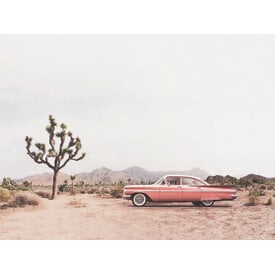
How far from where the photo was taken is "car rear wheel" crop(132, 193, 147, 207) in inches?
485

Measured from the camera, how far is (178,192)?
40.4ft

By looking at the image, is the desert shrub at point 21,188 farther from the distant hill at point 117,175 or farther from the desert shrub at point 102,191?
the desert shrub at point 102,191

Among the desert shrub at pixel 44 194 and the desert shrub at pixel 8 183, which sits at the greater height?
the desert shrub at pixel 8 183

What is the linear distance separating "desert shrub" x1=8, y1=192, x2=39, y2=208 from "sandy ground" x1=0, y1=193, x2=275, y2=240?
0.60ft

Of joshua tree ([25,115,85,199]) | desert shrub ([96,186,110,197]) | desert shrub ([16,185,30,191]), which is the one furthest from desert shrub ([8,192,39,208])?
desert shrub ([96,186,110,197])

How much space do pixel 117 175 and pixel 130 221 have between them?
126cm

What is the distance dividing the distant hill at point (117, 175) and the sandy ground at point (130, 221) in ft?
1.76

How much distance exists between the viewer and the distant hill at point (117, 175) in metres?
12.1

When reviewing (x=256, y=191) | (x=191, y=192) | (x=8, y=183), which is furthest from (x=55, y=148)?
(x=256, y=191)

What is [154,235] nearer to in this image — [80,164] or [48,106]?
[80,164]

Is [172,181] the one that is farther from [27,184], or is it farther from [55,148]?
[27,184]

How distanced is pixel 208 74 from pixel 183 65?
0.73m

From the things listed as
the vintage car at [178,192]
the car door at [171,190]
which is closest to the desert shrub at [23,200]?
the vintage car at [178,192]

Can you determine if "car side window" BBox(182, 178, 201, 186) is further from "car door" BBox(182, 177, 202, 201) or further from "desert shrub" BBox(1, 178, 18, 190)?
"desert shrub" BBox(1, 178, 18, 190)
